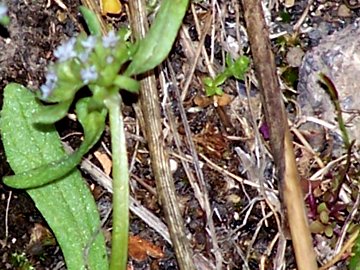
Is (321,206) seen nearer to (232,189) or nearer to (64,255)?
(232,189)

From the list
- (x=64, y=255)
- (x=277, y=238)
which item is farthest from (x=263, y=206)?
(x=64, y=255)

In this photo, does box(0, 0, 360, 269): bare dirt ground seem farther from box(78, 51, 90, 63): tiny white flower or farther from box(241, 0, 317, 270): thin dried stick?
box(78, 51, 90, 63): tiny white flower

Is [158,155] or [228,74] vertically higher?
[228,74]

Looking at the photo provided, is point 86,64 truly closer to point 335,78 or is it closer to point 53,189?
point 53,189

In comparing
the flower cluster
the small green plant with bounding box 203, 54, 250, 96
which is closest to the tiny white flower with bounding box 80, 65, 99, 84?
the flower cluster

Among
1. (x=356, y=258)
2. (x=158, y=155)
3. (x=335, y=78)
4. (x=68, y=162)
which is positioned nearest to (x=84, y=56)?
(x=68, y=162)

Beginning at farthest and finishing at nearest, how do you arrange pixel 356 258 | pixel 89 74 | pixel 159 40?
1. pixel 356 258
2. pixel 159 40
3. pixel 89 74
